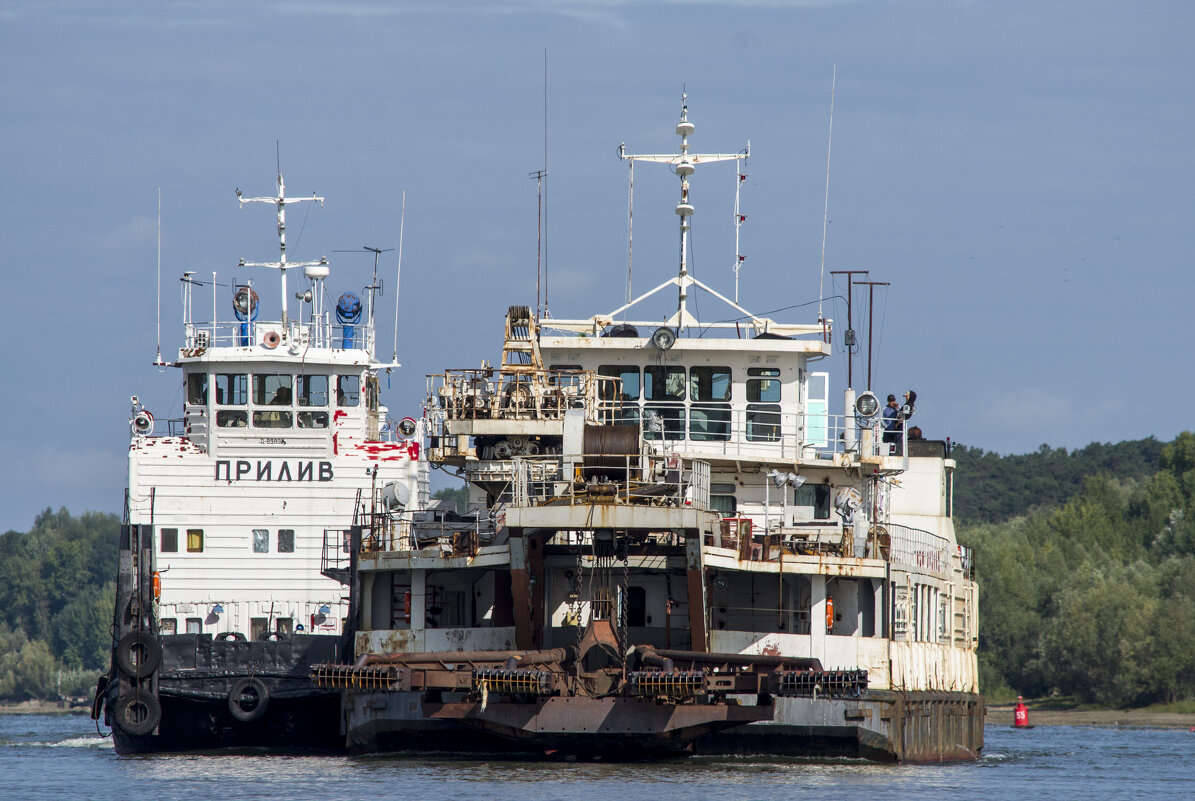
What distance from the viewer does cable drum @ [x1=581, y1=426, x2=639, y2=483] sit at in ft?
112

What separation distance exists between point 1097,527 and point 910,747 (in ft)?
220

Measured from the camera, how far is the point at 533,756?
1374 inches

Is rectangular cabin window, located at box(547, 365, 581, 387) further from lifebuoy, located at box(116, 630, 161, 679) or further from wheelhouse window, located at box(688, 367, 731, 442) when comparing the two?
lifebuoy, located at box(116, 630, 161, 679)

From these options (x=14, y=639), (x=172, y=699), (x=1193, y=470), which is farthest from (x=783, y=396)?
(x=14, y=639)

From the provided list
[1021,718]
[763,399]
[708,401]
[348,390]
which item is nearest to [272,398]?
[348,390]

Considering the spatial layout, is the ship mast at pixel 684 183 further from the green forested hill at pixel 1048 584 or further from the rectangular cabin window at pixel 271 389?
the green forested hill at pixel 1048 584

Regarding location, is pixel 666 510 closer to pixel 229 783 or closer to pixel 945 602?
pixel 229 783

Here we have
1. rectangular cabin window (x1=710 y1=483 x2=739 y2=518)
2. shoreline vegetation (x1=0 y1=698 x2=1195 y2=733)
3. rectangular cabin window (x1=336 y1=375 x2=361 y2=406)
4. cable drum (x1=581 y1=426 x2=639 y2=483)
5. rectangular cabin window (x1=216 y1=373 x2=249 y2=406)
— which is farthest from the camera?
shoreline vegetation (x1=0 y1=698 x2=1195 y2=733)

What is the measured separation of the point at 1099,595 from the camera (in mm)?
81938

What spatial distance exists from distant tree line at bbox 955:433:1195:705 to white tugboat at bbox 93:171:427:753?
4561cm

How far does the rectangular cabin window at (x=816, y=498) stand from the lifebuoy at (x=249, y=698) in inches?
466

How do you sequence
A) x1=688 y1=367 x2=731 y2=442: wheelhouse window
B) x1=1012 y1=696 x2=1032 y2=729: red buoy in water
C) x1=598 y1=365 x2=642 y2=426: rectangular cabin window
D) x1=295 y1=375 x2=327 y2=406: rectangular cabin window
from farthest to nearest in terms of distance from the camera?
1. x1=1012 y1=696 x2=1032 y2=729: red buoy in water
2. x1=295 y1=375 x2=327 y2=406: rectangular cabin window
3. x1=598 y1=365 x2=642 y2=426: rectangular cabin window
4. x1=688 y1=367 x2=731 y2=442: wheelhouse window

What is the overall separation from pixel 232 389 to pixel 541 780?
1489 cm

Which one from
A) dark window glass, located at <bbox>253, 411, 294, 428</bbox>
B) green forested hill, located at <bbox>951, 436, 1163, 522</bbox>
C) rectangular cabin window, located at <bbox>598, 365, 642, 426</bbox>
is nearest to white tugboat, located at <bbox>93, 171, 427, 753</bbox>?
dark window glass, located at <bbox>253, 411, 294, 428</bbox>
